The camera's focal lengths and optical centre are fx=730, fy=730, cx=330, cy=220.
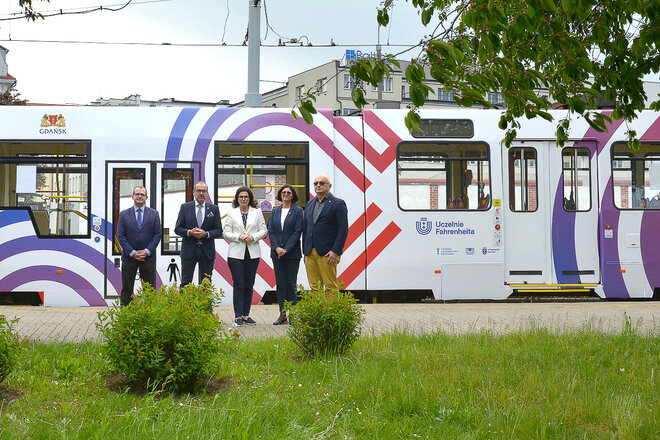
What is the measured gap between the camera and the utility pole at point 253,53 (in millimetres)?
16234

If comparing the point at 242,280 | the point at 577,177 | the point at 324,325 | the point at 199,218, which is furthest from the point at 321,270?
the point at 577,177

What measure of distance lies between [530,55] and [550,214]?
22.8 ft

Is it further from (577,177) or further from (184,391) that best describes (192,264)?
(577,177)

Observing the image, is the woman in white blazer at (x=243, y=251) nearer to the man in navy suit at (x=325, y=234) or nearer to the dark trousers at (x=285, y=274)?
the dark trousers at (x=285, y=274)

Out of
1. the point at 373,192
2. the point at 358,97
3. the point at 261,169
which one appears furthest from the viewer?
the point at 373,192

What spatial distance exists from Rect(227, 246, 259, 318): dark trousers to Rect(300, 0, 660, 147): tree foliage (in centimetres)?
411

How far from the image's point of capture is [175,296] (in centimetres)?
568

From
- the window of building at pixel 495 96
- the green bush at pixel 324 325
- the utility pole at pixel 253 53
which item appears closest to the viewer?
the window of building at pixel 495 96

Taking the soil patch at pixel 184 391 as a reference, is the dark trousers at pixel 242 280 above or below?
above

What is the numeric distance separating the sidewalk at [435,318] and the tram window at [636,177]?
1.83m

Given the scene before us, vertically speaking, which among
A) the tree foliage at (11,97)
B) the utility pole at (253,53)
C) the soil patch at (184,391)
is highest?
the tree foliage at (11,97)

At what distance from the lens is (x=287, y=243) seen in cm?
1003

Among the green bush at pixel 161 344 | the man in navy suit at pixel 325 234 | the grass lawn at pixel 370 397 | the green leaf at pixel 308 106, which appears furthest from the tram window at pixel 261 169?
the green leaf at pixel 308 106

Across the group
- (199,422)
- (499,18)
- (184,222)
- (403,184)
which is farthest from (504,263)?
(199,422)
